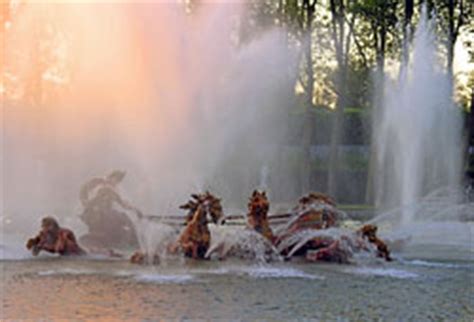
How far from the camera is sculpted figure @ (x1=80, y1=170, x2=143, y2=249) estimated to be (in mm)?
16344

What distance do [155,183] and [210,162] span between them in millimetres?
3888

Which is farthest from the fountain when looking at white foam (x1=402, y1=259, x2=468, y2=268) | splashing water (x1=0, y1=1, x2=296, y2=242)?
white foam (x1=402, y1=259, x2=468, y2=268)

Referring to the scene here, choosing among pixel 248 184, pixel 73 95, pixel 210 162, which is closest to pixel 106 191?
pixel 210 162

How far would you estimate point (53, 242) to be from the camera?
1451 cm

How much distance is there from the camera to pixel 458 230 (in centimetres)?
2094

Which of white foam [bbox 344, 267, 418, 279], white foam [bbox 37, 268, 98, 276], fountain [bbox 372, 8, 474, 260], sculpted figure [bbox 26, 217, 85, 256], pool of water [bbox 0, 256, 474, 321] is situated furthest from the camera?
fountain [bbox 372, 8, 474, 260]

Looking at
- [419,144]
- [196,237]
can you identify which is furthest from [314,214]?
[419,144]

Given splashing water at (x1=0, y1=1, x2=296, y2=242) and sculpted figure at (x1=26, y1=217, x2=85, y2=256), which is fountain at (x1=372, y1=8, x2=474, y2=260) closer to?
splashing water at (x1=0, y1=1, x2=296, y2=242)

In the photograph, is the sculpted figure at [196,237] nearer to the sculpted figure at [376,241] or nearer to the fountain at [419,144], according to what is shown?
the sculpted figure at [376,241]

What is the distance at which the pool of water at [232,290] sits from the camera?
916 centimetres

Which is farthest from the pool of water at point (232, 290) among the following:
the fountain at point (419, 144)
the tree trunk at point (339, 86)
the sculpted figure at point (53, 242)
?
the tree trunk at point (339, 86)

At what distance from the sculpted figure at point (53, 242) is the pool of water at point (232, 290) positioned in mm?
298

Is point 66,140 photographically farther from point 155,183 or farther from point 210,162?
point 155,183

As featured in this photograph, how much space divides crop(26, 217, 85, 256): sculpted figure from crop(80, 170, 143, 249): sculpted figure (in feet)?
5.16
